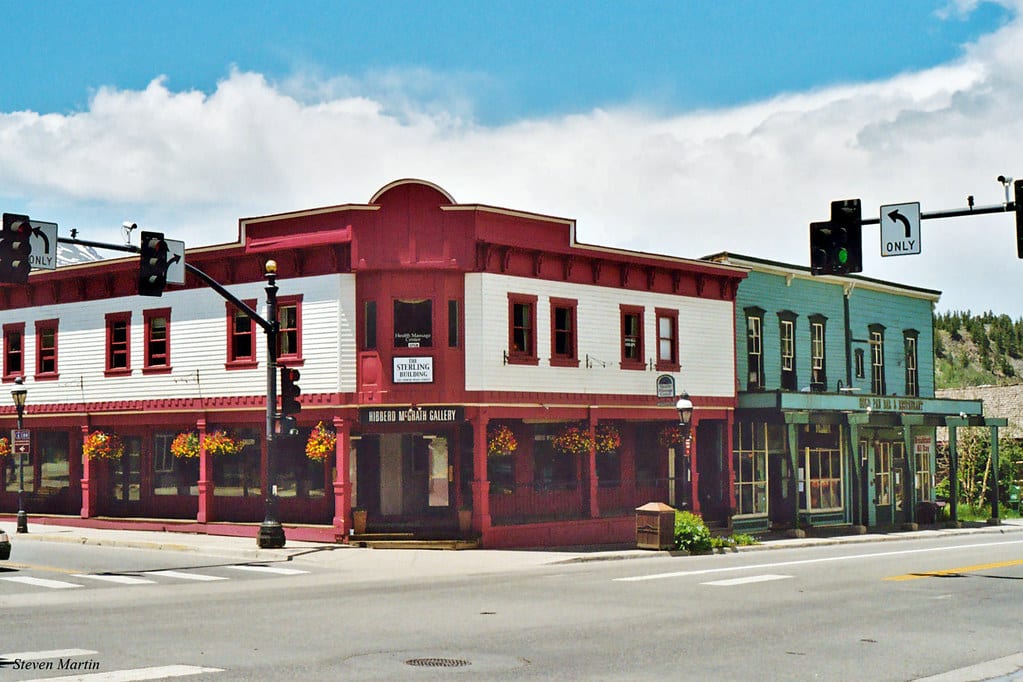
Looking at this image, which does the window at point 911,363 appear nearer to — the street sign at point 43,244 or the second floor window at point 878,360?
the second floor window at point 878,360

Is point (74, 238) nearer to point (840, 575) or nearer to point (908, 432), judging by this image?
point (840, 575)

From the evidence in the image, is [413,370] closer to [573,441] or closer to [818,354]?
[573,441]

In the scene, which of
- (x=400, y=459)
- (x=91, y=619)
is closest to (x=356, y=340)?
(x=400, y=459)

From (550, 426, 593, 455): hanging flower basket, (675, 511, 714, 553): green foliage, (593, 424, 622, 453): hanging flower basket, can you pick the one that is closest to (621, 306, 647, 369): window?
(593, 424, 622, 453): hanging flower basket

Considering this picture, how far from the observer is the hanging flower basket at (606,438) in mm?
36031

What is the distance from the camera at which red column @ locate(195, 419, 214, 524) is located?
117 feet

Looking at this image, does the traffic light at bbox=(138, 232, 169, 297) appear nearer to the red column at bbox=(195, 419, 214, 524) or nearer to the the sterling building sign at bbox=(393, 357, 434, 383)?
the the sterling building sign at bbox=(393, 357, 434, 383)

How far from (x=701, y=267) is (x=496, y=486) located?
1012cm

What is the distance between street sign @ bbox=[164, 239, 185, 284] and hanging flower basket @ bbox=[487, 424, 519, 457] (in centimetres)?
1142

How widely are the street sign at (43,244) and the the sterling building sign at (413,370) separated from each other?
11905 mm

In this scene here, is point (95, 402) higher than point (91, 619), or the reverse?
point (95, 402)

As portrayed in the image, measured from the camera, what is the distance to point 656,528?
31.2m

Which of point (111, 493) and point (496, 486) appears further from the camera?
point (111, 493)

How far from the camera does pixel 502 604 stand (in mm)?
19219
